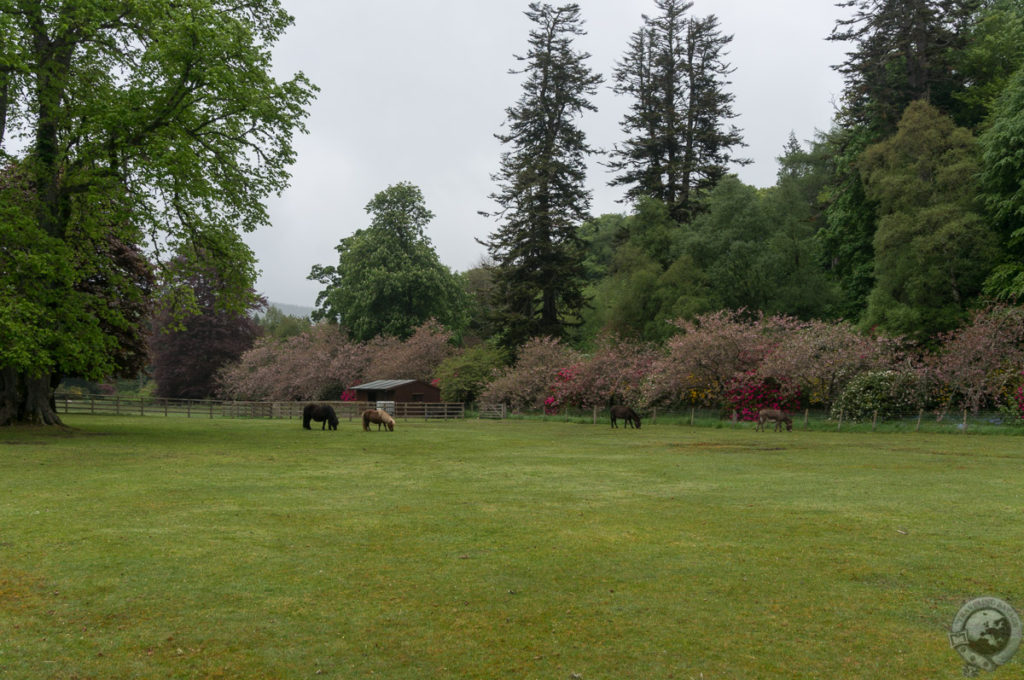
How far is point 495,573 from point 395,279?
5953 cm

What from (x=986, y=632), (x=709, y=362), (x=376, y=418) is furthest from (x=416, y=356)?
(x=986, y=632)

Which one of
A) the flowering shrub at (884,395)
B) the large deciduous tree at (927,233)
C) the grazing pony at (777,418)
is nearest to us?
the grazing pony at (777,418)

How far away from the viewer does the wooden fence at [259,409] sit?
49.6 metres

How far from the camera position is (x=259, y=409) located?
52.6 meters

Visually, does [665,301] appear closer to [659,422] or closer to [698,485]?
[659,422]

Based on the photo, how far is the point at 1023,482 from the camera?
13320mm

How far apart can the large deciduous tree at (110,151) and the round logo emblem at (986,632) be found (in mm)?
22911

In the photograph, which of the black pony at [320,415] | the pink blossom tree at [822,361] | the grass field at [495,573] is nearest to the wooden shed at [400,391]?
the black pony at [320,415]

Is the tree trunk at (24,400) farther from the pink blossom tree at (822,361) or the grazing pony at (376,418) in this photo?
the pink blossom tree at (822,361)

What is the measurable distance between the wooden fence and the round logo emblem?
44.2m

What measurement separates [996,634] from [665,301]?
148 feet

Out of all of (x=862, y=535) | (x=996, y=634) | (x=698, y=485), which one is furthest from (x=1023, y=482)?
(x=996, y=634)

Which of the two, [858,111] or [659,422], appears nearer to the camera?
[659,422]

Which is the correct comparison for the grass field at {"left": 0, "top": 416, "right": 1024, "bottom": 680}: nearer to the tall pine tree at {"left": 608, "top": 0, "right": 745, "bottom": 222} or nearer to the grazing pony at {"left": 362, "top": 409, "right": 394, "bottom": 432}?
the grazing pony at {"left": 362, "top": 409, "right": 394, "bottom": 432}
